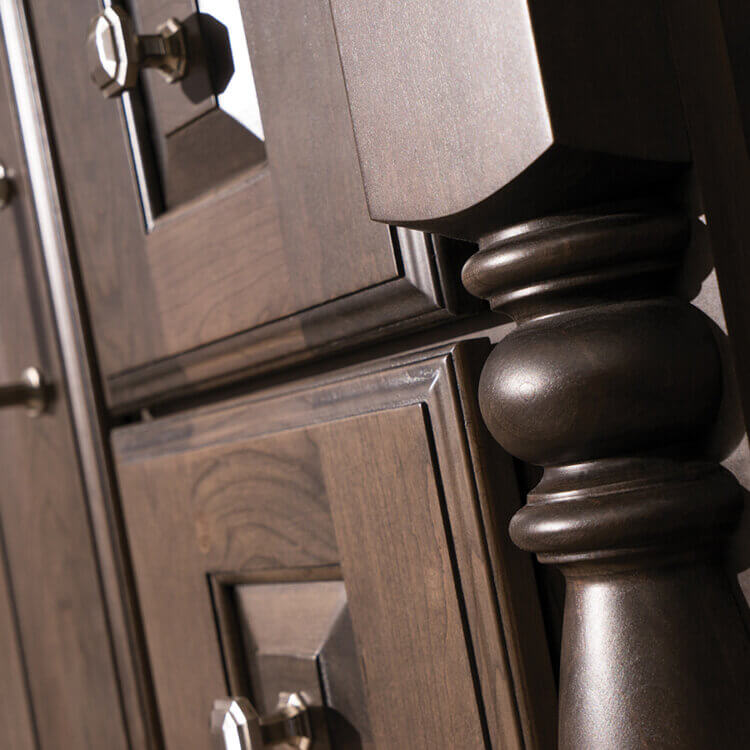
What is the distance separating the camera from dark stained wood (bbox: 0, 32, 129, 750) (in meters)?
0.48

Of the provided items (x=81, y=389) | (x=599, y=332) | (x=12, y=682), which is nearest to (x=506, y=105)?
(x=599, y=332)

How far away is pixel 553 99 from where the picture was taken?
190mm

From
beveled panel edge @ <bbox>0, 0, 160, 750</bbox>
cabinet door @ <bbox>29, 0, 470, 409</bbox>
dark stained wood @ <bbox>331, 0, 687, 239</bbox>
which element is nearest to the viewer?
dark stained wood @ <bbox>331, 0, 687, 239</bbox>

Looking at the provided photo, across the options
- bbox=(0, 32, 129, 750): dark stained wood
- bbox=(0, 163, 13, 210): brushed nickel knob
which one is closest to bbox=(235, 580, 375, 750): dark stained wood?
bbox=(0, 32, 129, 750): dark stained wood

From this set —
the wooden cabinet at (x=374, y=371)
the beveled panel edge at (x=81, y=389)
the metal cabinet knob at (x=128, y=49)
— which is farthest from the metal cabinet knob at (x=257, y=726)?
the metal cabinet knob at (x=128, y=49)

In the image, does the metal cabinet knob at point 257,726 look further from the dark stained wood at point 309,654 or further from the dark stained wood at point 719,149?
the dark stained wood at point 719,149

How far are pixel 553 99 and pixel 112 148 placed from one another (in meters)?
0.29

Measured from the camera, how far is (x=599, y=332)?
21cm

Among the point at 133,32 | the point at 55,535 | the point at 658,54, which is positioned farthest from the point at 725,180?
the point at 55,535

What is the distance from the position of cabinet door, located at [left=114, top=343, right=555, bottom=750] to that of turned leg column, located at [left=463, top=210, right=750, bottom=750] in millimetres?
54

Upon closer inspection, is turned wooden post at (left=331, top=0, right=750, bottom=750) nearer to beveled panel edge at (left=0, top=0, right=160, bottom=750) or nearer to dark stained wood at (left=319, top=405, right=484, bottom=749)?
dark stained wood at (left=319, top=405, right=484, bottom=749)

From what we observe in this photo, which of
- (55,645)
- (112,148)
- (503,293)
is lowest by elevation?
(55,645)

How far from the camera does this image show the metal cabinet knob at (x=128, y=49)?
0.36m

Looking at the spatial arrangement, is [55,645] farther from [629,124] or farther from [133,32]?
[629,124]
